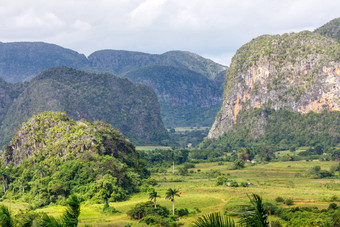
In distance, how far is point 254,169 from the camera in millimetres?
118875

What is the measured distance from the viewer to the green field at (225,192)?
64025 millimetres

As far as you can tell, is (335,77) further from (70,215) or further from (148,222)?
(70,215)

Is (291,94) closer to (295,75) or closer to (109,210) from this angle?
(295,75)

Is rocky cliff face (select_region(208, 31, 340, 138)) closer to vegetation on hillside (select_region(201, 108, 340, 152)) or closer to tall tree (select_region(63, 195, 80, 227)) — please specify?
vegetation on hillside (select_region(201, 108, 340, 152))

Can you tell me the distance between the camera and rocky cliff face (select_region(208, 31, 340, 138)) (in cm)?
16650

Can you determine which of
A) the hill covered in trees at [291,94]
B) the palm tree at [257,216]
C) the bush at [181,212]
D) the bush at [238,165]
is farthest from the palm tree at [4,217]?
the hill covered in trees at [291,94]

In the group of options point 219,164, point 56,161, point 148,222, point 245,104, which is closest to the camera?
point 148,222

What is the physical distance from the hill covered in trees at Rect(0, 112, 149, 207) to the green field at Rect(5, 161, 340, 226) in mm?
4353

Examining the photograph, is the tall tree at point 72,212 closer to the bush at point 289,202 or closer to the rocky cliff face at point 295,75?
the bush at point 289,202

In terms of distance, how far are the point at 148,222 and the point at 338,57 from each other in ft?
428

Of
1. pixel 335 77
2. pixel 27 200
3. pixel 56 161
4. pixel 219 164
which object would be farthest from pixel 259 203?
pixel 335 77

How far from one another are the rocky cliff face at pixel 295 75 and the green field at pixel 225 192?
53.4 metres

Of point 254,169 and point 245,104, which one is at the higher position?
point 245,104

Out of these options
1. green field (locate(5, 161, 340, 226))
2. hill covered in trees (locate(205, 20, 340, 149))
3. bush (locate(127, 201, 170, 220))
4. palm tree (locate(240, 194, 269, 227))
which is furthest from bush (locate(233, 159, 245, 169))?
palm tree (locate(240, 194, 269, 227))
